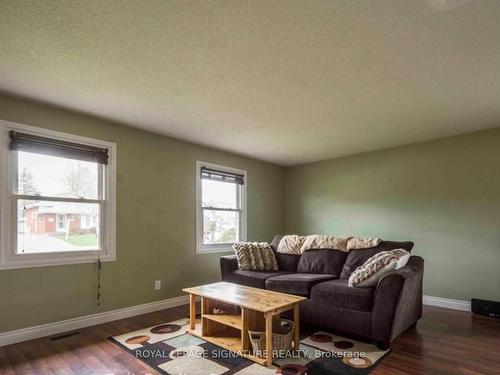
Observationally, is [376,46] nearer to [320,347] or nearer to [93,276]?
[320,347]

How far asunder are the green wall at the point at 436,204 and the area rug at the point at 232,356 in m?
2.06

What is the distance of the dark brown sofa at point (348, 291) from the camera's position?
266cm

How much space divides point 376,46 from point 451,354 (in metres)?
2.51

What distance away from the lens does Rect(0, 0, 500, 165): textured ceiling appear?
67.5 inches

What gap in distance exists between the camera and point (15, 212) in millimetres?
2842

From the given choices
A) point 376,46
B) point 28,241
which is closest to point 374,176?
point 376,46

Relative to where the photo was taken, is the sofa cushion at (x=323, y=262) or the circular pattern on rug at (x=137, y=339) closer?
the circular pattern on rug at (x=137, y=339)

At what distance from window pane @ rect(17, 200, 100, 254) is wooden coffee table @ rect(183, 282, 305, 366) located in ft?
4.38

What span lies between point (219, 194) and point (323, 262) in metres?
1.88

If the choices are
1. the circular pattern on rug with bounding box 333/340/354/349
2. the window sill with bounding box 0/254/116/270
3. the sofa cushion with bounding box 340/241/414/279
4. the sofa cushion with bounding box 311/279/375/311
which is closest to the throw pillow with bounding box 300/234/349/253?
the sofa cushion with bounding box 340/241/414/279

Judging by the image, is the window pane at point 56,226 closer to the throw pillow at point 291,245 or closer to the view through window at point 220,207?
the view through window at point 220,207

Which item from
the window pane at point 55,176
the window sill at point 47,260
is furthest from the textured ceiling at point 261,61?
the window sill at point 47,260

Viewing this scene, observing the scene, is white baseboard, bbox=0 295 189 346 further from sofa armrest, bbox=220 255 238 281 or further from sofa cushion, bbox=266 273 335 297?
sofa cushion, bbox=266 273 335 297

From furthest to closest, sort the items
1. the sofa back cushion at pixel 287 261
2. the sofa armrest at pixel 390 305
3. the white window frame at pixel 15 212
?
the sofa back cushion at pixel 287 261
the white window frame at pixel 15 212
the sofa armrest at pixel 390 305
